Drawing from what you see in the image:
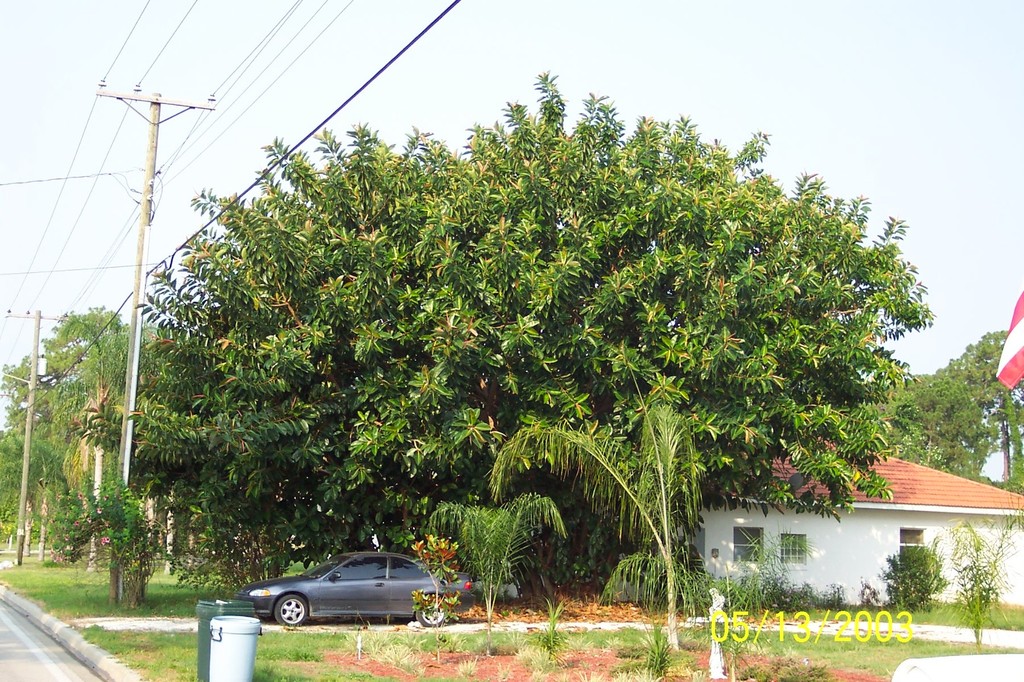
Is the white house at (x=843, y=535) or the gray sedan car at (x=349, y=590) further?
the white house at (x=843, y=535)

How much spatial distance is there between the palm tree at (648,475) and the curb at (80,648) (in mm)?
6538

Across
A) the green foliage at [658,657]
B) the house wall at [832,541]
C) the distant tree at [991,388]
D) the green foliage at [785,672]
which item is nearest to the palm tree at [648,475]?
the green foliage at [658,657]

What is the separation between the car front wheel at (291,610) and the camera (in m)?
20.9

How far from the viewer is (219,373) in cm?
2211

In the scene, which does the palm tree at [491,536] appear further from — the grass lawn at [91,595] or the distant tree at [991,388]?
the distant tree at [991,388]

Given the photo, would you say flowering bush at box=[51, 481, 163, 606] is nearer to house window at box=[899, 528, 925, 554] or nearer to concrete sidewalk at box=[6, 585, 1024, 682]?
concrete sidewalk at box=[6, 585, 1024, 682]

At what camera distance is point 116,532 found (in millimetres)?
22219

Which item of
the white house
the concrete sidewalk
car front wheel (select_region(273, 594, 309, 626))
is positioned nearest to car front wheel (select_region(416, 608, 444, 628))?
the concrete sidewalk

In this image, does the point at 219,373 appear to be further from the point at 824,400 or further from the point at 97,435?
the point at 824,400

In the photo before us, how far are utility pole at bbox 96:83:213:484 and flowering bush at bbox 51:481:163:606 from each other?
22.3 inches

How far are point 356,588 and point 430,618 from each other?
1.88 meters

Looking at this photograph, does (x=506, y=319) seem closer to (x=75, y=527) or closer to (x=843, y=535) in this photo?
(x=75, y=527)

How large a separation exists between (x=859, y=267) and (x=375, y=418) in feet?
35.5

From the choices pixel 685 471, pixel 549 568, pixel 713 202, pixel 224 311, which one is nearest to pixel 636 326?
pixel 713 202
